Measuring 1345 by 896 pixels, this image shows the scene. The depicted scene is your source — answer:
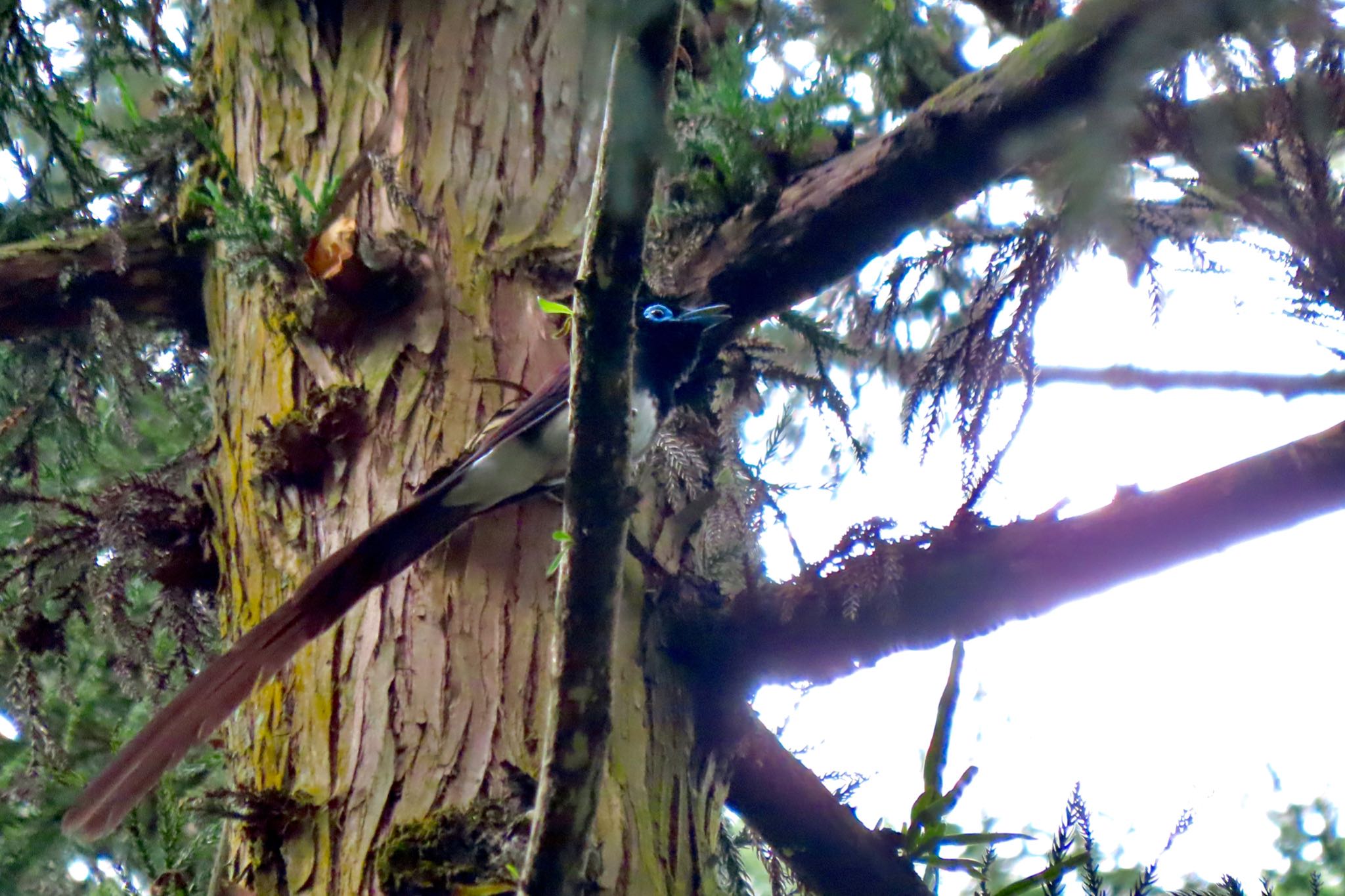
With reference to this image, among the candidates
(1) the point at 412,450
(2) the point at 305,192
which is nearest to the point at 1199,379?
(1) the point at 412,450

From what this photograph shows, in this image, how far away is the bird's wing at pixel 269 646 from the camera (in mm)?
A: 2088

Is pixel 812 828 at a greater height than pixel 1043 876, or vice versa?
pixel 812 828

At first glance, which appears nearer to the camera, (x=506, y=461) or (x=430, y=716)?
(x=430, y=716)

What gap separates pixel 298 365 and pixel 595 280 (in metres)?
1.43

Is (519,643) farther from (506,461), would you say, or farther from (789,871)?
(789,871)

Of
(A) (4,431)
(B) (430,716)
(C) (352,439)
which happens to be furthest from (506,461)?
(A) (4,431)

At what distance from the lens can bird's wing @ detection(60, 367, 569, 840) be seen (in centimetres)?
209

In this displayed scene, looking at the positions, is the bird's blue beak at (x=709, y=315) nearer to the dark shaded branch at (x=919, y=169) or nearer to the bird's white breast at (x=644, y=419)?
the dark shaded branch at (x=919, y=169)

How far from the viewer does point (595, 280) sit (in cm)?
152

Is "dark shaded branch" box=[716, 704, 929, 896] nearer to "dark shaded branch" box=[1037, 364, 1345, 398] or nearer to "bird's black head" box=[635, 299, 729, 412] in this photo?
"bird's black head" box=[635, 299, 729, 412]

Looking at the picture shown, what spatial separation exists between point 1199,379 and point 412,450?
2820 mm

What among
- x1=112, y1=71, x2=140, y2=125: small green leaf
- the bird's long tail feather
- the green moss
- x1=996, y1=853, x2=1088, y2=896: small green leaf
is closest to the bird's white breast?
the bird's long tail feather

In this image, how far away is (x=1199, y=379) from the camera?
156 inches

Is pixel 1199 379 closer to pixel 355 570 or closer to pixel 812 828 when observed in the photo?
pixel 812 828
